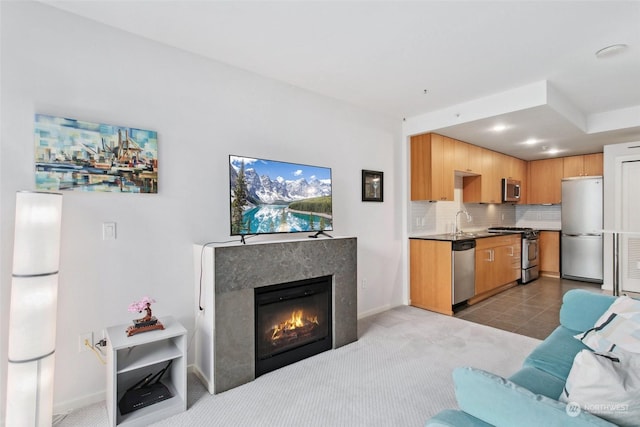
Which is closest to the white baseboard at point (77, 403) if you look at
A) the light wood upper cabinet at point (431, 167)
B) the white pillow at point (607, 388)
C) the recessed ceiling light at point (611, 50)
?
the white pillow at point (607, 388)

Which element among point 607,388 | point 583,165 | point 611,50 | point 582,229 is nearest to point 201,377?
point 607,388

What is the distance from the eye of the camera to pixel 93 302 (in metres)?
2.20

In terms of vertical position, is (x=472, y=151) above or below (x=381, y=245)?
above

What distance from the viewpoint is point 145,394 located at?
217cm

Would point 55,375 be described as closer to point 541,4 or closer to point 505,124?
point 541,4

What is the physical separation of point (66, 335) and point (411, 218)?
153 inches

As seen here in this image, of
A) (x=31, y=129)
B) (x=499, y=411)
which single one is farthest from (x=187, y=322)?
(x=499, y=411)

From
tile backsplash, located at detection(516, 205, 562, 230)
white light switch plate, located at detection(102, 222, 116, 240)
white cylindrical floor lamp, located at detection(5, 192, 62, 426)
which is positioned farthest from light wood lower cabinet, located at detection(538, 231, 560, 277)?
white cylindrical floor lamp, located at detection(5, 192, 62, 426)

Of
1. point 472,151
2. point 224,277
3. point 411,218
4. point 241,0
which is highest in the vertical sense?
point 241,0

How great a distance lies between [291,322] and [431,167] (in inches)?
109

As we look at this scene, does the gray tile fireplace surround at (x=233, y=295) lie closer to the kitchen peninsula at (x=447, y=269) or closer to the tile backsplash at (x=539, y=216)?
the kitchen peninsula at (x=447, y=269)

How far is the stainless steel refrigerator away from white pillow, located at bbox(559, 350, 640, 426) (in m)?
5.73

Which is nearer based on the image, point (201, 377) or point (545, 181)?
point (201, 377)

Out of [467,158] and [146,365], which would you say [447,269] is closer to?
[467,158]
